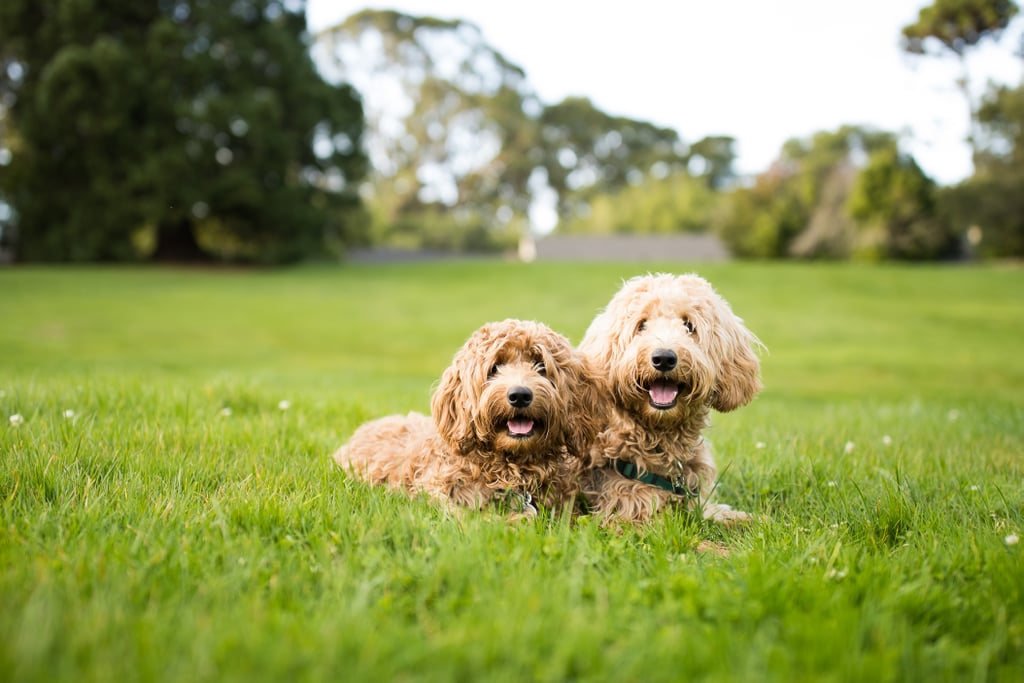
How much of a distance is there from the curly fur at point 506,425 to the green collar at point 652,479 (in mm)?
249

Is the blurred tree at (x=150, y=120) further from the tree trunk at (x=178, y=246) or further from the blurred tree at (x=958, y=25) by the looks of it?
the blurred tree at (x=958, y=25)

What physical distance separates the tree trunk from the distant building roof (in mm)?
28434

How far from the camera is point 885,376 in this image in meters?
16.9

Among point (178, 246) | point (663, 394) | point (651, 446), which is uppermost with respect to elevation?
point (178, 246)

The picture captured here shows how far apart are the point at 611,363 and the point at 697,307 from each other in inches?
24.7

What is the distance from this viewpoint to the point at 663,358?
12.5 ft

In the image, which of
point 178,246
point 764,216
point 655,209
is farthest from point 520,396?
point 655,209

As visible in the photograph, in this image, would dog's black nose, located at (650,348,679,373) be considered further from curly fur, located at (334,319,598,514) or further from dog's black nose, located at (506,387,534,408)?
dog's black nose, located at (506,387,534,408)

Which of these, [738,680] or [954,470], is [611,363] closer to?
[738,680]

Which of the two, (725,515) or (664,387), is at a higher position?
(664,387)

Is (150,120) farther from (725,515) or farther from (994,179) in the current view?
(994,179)

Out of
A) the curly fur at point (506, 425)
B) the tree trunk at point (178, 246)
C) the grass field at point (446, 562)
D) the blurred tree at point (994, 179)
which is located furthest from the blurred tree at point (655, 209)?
the curly fur at point (506, 425)

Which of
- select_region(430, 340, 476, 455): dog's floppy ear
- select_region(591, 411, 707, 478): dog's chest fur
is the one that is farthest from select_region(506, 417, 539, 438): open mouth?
select_region(591, 411, 707, 478): dog's chest fur

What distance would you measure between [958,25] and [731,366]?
18965 millimetres
